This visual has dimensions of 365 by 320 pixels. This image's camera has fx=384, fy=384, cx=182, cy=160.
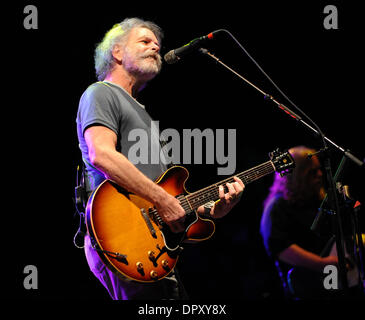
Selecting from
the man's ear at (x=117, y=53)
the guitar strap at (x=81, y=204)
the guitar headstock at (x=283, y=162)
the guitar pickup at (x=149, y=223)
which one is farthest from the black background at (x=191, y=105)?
the guitar strap at (x=81, y=204)

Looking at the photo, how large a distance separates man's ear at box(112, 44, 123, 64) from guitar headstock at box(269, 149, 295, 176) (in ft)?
4.63

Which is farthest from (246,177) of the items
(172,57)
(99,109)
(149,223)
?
(99,109)

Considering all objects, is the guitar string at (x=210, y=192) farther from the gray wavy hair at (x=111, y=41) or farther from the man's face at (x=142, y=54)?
the gray wavy hair at (x=111, y=41)

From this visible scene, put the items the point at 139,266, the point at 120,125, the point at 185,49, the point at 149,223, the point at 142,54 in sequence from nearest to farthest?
the point at 139,266 < the point at 149,223 < the point at 120,125 < the point at 185,49 < the point at 142,54

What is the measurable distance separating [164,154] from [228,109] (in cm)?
283

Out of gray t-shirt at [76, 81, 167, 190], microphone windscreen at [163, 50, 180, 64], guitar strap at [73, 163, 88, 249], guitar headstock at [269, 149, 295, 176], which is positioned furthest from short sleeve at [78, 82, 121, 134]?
guitar headstock at [269, 149, 295, 176]

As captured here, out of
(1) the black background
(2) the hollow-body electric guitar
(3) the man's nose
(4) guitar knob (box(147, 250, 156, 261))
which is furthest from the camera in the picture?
(1) the black background

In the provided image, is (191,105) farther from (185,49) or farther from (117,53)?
(185,49)

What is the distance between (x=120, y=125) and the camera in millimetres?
2510

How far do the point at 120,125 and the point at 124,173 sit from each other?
1.38 ft

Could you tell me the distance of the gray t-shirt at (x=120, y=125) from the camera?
2.38 meters

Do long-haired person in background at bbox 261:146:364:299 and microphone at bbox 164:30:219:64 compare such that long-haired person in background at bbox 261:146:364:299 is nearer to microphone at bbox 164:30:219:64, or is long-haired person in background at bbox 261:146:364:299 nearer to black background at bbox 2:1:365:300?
black background at bbox 2:1:365:300

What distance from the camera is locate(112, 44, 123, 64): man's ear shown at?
9.64 feet

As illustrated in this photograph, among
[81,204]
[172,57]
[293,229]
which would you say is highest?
[172,57]
